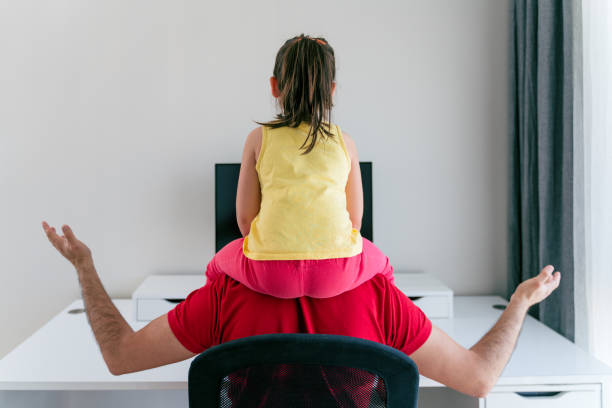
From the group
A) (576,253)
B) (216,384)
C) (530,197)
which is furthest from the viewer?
(530,197)

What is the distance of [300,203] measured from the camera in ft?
2.96

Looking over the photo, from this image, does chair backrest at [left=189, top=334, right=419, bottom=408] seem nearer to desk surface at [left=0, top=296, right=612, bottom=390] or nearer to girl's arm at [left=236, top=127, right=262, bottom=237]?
girl's arm at [left=236, top=127, right=262, bottom=237]

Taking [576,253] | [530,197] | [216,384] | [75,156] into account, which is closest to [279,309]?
[216,384]

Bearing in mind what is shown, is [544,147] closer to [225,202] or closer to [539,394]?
[539,394]

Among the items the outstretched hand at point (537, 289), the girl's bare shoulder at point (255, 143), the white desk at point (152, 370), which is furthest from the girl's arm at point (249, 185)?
the white desk at point (152, 370)

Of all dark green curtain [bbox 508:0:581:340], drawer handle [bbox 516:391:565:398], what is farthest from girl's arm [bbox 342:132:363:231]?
dark green curtain [bbox 508:0:581:340]

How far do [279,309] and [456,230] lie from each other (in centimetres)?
173

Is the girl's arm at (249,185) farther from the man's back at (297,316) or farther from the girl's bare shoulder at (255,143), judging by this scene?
the man's back at (297,316)

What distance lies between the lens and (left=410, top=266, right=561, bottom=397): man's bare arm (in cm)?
95

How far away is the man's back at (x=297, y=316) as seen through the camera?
0.88 meters

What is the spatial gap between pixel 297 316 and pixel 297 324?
14 millimetres

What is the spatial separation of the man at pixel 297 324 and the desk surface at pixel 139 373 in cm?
55

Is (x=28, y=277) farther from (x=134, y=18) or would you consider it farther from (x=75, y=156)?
(x=134, y=18)

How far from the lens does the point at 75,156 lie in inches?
90.4
